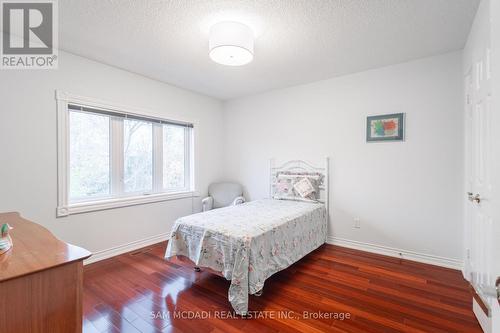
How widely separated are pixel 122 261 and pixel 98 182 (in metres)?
1.04

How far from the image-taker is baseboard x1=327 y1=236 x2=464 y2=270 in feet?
9.09

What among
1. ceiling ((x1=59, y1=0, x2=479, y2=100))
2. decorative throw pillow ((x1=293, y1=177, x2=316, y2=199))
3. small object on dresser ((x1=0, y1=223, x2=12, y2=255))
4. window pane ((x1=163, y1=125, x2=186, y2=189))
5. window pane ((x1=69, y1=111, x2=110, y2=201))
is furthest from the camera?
window pane ((x1=163, y1=125, x2=186, y2=189))

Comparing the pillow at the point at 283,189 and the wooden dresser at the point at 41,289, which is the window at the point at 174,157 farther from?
the wooden dresser at the point at 41,289

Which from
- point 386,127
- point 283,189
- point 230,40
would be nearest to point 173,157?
point 283,189

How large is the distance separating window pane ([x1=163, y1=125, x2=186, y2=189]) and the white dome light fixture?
2.08 m

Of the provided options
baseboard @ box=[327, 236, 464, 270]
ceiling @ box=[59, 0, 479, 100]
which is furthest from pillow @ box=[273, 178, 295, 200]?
ceiling @ box=[59, 0, 479, 100]

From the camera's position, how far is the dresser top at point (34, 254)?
3.41 feet

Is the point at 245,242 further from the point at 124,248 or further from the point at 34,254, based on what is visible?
the point at 124,248

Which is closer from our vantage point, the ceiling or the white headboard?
the ceiling

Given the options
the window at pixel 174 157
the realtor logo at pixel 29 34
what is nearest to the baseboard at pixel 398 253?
the window at pixel 174 157

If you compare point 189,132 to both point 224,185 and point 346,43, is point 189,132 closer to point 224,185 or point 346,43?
point 224,185

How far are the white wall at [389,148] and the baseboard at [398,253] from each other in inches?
2.1

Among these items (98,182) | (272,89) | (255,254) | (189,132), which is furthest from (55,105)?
(272,89)

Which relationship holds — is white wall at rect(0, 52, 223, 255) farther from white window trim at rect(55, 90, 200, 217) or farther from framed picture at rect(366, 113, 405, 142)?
framed picture at rect(366, 113, 405, 142)
